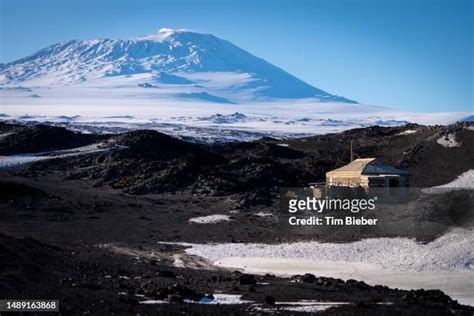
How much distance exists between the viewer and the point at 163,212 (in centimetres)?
5116

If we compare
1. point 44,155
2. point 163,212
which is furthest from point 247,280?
point 44,155

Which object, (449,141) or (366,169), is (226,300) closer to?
(366,169)

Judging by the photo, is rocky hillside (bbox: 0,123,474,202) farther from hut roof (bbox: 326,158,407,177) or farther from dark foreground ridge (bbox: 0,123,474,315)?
hut roof (bbox: 326,158,407,177)

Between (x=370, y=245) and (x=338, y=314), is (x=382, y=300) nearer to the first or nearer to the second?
(x=338, y=314)

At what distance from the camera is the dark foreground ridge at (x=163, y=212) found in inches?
805

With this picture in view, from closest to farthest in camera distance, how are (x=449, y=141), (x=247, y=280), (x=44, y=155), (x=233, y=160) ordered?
(x=247, y=280) < (x=449, y=141) < (x=233, y=160) < (x=44, y=155)

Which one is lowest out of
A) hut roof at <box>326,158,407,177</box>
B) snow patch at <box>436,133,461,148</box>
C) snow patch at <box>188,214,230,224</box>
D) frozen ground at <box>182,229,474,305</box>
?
frozen ground at <box>182,229,474,305</box>

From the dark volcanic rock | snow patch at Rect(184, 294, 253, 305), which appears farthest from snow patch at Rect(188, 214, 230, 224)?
snow patch at Rect(184, 294, 253, 305)

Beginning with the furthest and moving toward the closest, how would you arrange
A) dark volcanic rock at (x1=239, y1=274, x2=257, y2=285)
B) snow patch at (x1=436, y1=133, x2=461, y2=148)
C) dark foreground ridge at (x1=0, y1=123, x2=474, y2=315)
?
snow patch at (x1=436, y1=133, x2=461, y2=148)
dark volcanic rock at (x1=239, y1=274, x2=257, y2=285)
dark foreground ridge at (x1=0, y1=123, x2=474, y2=315)

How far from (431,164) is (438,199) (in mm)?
30795

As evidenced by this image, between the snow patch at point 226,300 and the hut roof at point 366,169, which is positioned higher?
the hut roof at point 366,169

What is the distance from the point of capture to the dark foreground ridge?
20438 mm

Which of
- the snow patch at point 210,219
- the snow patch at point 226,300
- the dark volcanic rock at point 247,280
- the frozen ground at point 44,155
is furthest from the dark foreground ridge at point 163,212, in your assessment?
the frozen ground at point 44,155

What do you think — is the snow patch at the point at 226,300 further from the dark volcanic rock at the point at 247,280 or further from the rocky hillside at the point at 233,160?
the rocky hillside at the point at 233,160
